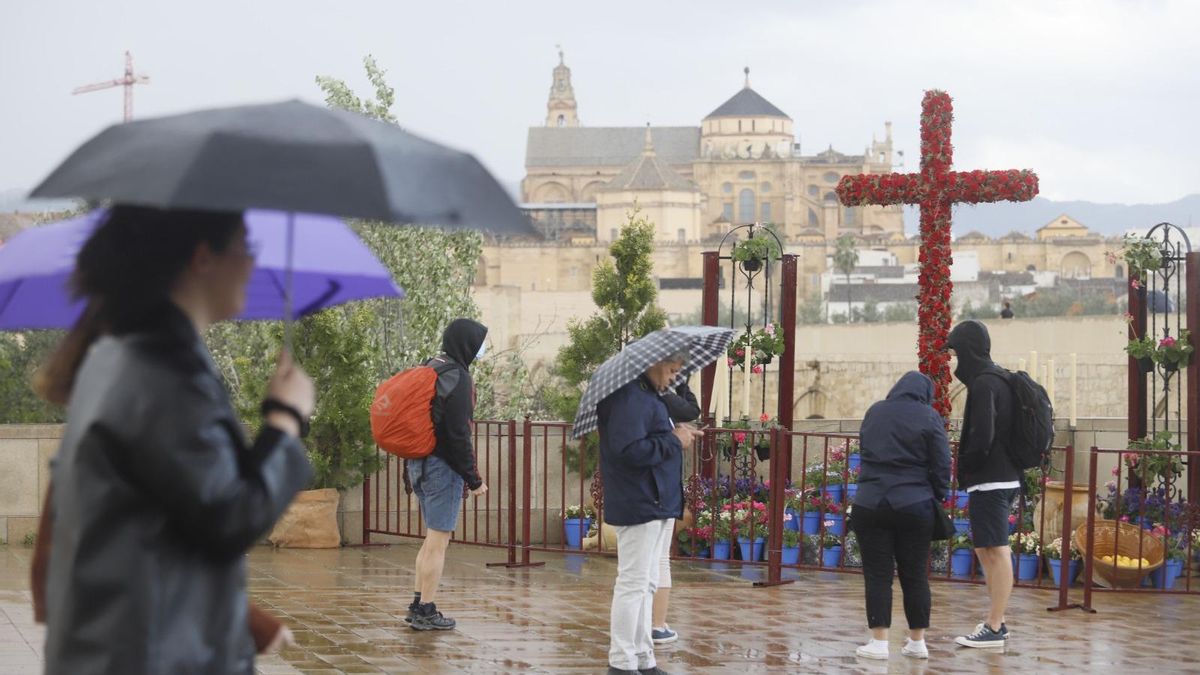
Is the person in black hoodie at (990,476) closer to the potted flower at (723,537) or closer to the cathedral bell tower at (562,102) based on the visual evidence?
the potted flower at (723,537)

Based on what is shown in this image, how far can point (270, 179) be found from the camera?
292 cm

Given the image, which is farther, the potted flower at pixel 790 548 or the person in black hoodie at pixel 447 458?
the potted flower at pixel 790 548

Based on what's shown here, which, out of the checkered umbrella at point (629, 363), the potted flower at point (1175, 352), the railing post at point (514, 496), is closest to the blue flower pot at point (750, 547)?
the railing post at point (514, 496)

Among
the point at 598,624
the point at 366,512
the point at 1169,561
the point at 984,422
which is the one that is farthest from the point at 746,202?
the point at 984,422

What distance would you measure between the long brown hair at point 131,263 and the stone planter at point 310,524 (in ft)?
30.9

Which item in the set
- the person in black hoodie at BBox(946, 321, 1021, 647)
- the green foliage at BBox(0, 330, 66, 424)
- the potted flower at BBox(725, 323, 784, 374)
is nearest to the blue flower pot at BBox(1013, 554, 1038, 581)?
the potted flower at BBox(725, 323, 784, 374)

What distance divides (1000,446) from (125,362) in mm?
6272

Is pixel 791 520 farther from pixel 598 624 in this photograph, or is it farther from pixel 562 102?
pixel 562 102

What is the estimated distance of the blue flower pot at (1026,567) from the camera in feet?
37.4

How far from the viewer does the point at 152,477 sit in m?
2.71

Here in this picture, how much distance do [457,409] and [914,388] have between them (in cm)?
220

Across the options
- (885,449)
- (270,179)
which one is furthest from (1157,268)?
(270,179)

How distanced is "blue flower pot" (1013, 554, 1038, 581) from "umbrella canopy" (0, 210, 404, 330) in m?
8.25

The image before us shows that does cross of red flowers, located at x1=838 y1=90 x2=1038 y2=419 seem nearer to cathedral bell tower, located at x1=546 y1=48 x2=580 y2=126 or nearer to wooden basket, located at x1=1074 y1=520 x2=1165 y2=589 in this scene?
wooden basket, located at x1=1074 y1=520 x2=1165 y2=589
